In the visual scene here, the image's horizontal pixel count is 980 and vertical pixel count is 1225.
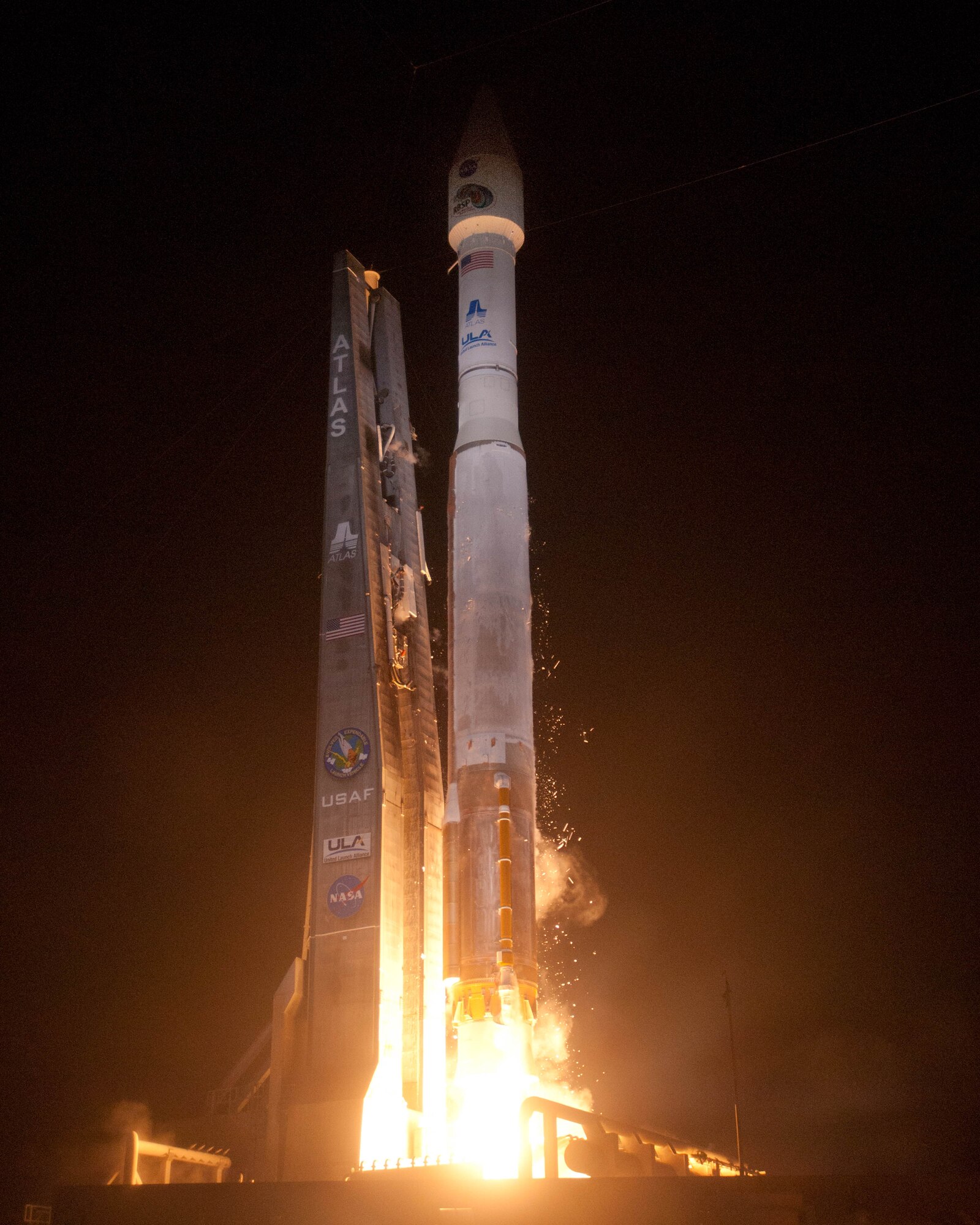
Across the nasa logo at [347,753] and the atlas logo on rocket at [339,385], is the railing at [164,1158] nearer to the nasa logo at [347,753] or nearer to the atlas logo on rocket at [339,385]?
the nasa logo at [347,753]

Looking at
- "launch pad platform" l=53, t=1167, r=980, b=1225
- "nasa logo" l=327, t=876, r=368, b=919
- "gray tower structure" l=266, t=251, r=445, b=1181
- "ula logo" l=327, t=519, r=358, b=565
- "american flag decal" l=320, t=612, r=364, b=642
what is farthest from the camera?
"ula logo" l=327, t=519, r=358, b=565

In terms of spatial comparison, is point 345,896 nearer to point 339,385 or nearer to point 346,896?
point 346,896

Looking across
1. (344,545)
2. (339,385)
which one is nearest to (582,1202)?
(344,545)

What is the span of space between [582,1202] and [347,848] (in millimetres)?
8964

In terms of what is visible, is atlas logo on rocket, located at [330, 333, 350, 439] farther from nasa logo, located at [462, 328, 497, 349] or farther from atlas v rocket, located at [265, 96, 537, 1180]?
nasa logo, located at [462, 328, 497, 349]

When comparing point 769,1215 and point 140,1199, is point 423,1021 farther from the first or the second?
point 769,1215

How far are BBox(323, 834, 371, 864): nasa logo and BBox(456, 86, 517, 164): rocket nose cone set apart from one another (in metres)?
13.6

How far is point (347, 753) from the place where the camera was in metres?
23.5

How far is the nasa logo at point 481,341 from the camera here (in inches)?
907

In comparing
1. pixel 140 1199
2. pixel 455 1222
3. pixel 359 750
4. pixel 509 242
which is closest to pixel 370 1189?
pixel 455 1222

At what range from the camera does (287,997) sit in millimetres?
22203

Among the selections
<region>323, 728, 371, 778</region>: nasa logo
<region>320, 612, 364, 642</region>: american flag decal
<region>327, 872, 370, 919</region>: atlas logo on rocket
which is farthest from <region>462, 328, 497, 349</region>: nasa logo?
<region>327, 872, 370, 919</region>: atlas logo on rocket

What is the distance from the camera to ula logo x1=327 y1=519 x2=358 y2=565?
81.6 feet

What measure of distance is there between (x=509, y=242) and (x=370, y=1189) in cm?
1711
